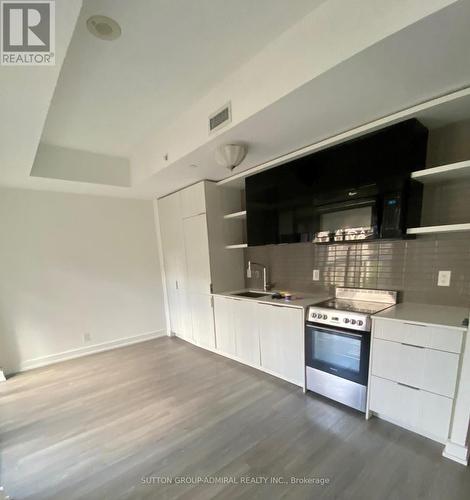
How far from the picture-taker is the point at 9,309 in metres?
3.08

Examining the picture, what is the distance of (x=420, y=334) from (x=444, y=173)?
1.17 m

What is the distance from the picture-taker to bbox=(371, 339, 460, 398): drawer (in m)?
1.58

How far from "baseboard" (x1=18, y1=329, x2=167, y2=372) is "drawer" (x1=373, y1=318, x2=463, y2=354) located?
11.5ft

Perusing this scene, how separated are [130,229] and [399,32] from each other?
3821mm

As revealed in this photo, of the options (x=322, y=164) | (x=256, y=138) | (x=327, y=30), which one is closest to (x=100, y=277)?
(x=256, y=138)

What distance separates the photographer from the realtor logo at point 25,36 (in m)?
1.12

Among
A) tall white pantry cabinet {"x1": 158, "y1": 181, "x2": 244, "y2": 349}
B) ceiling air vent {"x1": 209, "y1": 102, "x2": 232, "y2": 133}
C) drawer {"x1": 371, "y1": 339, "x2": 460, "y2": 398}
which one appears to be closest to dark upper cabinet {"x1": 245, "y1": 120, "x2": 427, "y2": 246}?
tall white pantry cabinet {"x1": 158, "y1": 181, "x2": 244, "y2": 349}

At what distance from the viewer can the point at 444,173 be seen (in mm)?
1747

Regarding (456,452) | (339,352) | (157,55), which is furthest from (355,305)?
(157,55)

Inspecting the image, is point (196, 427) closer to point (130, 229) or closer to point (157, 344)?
point (157, 344)

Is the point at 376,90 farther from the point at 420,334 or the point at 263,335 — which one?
the point at 263,335

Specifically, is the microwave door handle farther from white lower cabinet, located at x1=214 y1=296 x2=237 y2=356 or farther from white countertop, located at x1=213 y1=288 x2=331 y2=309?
white lower cabinet, located at x1=214 y1=296 x2=237 y2=356

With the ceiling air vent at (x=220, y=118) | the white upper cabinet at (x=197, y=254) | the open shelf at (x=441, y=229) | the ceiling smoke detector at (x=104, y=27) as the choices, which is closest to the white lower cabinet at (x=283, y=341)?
the white upper cabinet at (x=197, y=254)

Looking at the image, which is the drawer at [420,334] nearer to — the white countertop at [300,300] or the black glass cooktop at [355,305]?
the black glass cooktop at [355,305]
